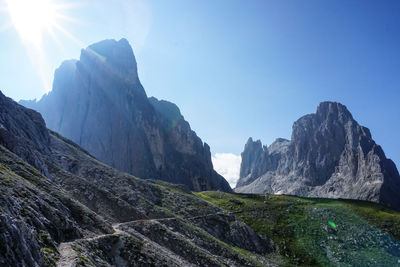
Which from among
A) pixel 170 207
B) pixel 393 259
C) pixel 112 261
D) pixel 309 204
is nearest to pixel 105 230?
pixel 112 261

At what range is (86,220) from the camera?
3042cm

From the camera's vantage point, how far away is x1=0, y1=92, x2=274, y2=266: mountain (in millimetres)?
19047

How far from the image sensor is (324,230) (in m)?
80.1

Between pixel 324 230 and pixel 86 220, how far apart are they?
68.5m

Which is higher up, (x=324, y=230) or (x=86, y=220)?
(x=86, y=220)

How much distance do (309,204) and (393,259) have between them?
35.9 m

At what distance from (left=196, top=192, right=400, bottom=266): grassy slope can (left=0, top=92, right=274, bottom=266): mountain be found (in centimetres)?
819

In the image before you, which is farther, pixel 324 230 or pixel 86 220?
pixel 324 230

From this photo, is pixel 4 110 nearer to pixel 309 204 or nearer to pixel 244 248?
pixel 244 248

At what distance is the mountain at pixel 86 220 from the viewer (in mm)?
19047

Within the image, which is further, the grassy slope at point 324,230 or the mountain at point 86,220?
the grassy slope at point 324,230

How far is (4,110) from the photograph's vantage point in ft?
210

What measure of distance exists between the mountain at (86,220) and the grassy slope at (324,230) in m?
8.19

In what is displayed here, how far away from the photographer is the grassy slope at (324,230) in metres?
68.9
